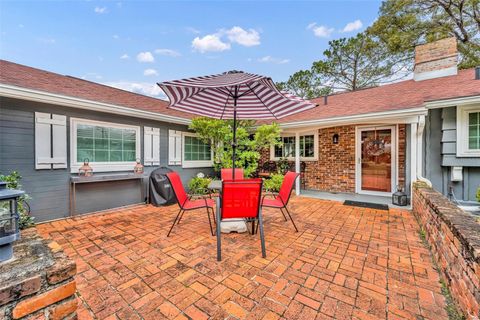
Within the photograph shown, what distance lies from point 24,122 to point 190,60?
8.42 meters

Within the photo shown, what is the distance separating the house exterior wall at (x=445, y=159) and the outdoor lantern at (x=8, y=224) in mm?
6602

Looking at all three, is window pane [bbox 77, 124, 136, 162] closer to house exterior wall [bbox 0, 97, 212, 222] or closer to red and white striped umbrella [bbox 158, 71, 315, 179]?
house exterior wall [bbox 0, 97, 212, 222]

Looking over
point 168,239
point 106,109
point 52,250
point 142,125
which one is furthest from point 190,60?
point 52,250

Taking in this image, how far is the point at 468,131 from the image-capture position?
14.3ft

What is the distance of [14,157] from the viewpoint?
Result: 11.6 feet

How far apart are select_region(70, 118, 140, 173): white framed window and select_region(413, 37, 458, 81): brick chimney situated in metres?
8.43

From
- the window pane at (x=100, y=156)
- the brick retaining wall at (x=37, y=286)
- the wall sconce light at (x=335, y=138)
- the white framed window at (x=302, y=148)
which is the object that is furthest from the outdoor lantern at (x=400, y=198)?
the window pane at (x=100, y=156)

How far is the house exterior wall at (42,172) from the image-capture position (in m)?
3.47

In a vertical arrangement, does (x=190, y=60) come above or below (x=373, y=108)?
above

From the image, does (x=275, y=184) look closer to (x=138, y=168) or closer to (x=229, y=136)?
(x=229, y=136)

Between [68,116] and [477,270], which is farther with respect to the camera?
[68,116]

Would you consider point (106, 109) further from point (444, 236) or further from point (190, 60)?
point (190, 60)

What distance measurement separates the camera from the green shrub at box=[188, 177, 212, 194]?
19.8 ft

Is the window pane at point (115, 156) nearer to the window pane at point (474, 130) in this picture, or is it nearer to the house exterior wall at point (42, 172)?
the house exterior wall at point (42, 172)
